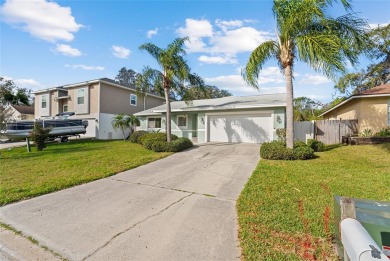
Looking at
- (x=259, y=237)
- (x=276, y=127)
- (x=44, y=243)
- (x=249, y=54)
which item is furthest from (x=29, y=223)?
(x=276, y=127)

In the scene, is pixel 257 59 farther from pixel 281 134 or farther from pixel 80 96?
pixel 80 96

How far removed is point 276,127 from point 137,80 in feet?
31.5

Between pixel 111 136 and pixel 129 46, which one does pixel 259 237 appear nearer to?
pixel 129 46

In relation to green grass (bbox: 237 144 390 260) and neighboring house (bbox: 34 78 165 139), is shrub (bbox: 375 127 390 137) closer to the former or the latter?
green grass (bbox: 237 144 390 260)

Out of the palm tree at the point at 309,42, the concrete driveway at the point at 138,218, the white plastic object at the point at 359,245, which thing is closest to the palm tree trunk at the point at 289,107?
the palm tree at the point at 309,42

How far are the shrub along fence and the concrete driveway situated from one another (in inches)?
350

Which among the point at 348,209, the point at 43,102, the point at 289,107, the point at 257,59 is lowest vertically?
the point at 348,209

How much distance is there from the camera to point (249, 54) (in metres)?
10.0

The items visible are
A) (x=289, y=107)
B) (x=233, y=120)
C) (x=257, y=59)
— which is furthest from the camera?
(x=233, y=120)

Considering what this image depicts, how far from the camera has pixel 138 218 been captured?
407 centimetres

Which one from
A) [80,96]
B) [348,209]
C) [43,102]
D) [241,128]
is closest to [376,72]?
[241,128]

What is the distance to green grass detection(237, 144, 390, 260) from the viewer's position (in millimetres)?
2982

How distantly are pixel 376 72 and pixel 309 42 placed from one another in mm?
22904

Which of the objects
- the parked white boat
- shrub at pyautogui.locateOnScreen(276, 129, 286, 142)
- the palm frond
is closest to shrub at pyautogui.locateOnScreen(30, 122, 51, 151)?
the parked white boat
